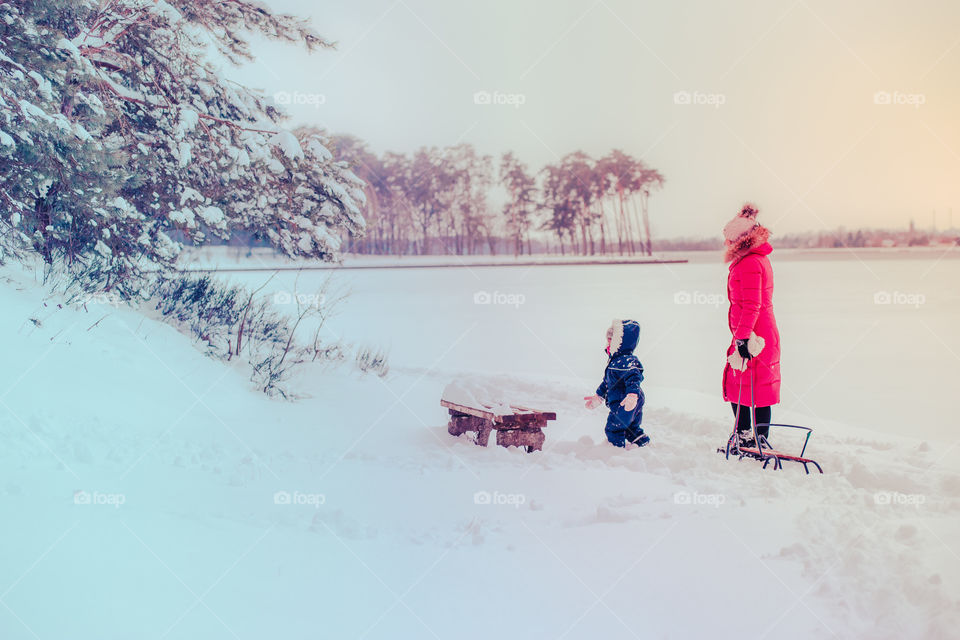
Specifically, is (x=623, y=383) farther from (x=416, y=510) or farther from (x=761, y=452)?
(x=416, y=510)

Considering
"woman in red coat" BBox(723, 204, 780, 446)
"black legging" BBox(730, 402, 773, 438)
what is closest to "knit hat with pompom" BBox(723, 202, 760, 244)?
"woman in red coat" BBox(723, 204, 780, 446)

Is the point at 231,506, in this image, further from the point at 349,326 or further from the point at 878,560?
the point at 349,326

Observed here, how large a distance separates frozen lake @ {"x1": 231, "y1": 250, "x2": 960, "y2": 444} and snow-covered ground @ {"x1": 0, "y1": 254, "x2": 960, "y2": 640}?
0.11 meters

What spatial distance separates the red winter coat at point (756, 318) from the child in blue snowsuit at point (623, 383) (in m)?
0.66

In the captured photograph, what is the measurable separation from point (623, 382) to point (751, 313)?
3.33 ft

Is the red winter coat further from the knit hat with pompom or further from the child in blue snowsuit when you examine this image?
the child in blue snowsuit

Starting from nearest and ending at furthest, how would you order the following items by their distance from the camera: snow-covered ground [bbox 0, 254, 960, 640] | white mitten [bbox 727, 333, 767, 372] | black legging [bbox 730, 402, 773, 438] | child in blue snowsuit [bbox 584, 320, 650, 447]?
snow-covered ground [bbox 0, 254, 960, 640] → white mitten [bbox 727, 333, 767, 372] → black legging [bbox 730, 402, 773, 438] → child in blue snowsuit [bbox 584, 320, 650, 447]

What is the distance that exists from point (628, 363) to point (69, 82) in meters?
5.06

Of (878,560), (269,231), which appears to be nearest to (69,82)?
(269,231)

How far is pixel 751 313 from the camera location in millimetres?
3906

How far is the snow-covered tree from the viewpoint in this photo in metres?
5.27

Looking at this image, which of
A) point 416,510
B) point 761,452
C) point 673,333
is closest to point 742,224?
point 761,452

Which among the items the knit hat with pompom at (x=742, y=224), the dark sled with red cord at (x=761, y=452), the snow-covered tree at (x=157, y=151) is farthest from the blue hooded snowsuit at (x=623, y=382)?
the snow-covered tree at (x=157, y=151)

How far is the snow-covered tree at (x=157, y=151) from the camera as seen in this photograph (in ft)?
17.3
